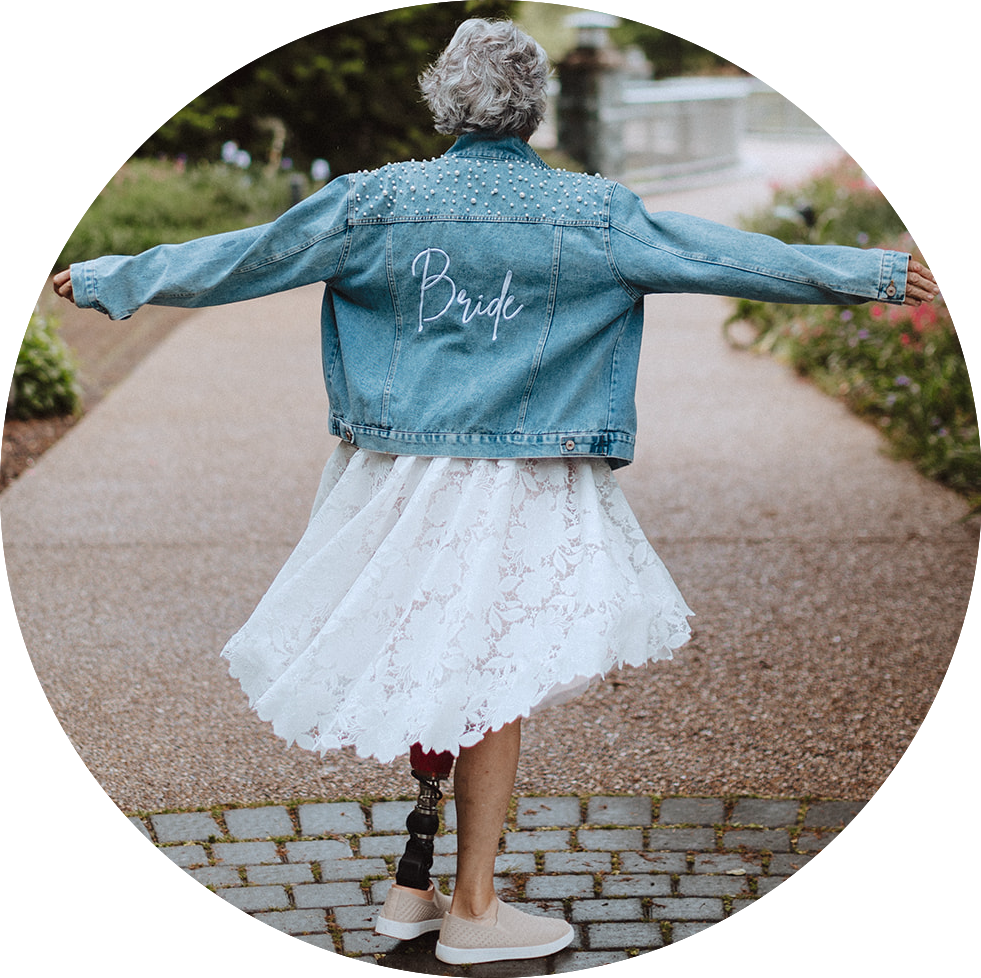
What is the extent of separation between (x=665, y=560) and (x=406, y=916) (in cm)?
254

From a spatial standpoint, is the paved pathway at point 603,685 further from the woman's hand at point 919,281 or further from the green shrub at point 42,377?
the woman's hand at point 919,281

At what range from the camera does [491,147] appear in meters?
2.18

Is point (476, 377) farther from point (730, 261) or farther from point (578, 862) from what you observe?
point (578, 862)

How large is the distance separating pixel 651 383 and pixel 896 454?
2153 millimetres

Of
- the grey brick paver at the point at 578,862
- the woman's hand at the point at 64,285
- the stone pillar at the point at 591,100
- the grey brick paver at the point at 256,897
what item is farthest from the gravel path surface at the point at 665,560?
the stone pillar at the point at 591,100

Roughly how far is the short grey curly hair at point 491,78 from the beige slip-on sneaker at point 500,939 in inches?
63.3

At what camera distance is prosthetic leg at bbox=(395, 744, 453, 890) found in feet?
8.27

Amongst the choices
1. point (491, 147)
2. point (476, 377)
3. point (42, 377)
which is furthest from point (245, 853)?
point (42, 377)

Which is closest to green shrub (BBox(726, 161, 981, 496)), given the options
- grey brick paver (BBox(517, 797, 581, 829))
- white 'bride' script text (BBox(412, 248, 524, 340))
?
grey brick paver (BBox(517, 797, 581, 829))

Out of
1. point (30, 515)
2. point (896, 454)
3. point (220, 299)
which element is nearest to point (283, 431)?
point (30, 515)

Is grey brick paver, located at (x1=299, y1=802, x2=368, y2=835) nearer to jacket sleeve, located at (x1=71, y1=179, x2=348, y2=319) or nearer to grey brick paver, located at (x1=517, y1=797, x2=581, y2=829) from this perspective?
grey brick paver, located at (x1=517, y1=797, x2=581, y2=829)

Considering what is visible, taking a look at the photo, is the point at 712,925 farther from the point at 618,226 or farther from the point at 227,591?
the point at 227,591

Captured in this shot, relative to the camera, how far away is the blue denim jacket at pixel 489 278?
212cm

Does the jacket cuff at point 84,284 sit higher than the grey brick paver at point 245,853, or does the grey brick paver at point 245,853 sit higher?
the jacket cuff at point 84,284
